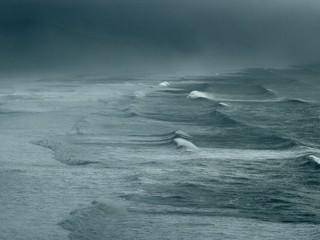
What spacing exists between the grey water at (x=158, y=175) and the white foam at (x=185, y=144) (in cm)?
5

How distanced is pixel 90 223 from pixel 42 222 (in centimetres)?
123

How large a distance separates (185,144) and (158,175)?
23.1 ft

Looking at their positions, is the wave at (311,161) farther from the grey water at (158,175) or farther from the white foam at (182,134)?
the white foam at (182,134)

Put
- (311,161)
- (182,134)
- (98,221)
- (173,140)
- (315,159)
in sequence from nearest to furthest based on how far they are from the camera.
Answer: (98,221) < (311,161) < (315,159) < (173,140) < (182,134)

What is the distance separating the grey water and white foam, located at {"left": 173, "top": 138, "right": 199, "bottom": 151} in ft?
0.17

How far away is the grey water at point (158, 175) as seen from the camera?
789 inches

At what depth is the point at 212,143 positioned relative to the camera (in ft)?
115

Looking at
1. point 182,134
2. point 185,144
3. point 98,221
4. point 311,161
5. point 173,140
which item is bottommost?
point 98,221

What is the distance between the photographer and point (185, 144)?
33500 mm

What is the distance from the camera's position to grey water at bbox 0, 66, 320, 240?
65.7ft

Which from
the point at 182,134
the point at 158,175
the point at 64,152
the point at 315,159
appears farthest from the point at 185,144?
the point at 158,175

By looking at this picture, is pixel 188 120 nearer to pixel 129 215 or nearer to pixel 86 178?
pixel 86 178

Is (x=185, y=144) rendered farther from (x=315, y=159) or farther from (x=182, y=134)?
(x=315, y=159)

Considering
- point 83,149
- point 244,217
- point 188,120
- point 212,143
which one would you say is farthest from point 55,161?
point 188,120
